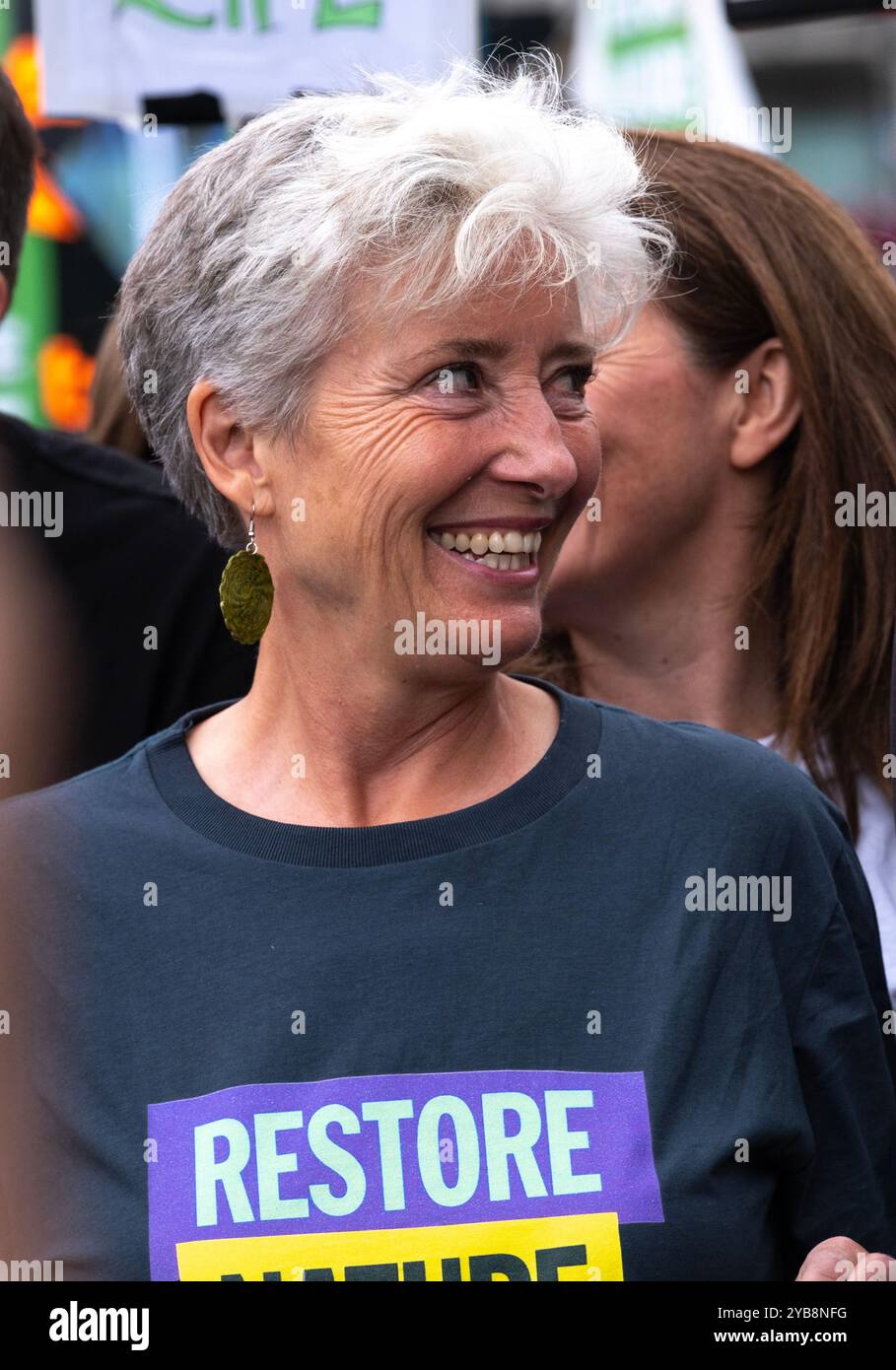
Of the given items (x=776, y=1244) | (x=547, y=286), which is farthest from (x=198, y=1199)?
(x=547, y=286)

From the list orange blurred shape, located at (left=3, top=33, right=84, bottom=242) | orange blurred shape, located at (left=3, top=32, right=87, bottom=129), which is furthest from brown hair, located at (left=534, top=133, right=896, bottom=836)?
orange blurred shape, located at (left=3, top=33, right=84, bottom=242)

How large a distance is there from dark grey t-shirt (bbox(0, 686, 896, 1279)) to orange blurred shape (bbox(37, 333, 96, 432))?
3.12m

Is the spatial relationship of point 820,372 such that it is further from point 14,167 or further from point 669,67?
point 669,67

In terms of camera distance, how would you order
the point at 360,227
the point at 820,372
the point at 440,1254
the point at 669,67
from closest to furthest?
the point at 440,1254, the point at 360,227, the point at 820,372, the point at 669,67

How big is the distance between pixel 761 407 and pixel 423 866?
121 centimetres

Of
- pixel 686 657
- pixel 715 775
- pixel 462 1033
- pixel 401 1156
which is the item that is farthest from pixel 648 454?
pixel 401 1156

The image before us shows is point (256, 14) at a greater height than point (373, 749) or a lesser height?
greater

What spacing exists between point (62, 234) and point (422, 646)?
10.8ft

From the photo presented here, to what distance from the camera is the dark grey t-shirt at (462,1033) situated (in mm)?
Result: 1883

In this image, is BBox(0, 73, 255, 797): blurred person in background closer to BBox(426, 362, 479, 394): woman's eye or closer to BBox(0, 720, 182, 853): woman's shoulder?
BBox(0, 720, 182, 853): woman's shoulder

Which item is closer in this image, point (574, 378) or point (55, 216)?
point (574, 378)

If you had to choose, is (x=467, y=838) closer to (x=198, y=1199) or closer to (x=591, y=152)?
(x=198, y=1199)

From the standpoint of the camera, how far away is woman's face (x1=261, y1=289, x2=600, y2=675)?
204 cm

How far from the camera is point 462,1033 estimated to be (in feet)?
6.41
